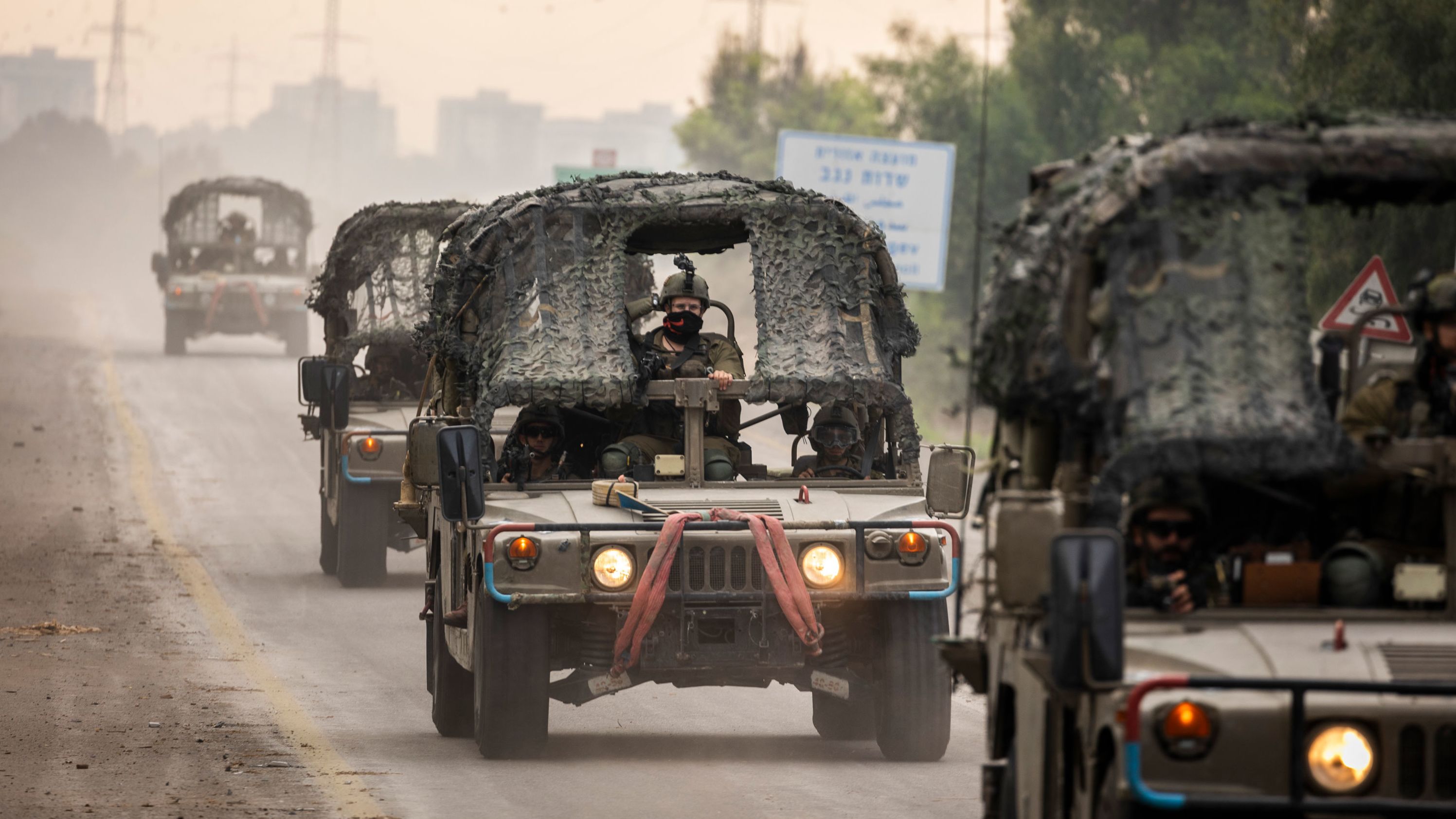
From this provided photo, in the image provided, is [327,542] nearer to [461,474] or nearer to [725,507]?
[725,507]

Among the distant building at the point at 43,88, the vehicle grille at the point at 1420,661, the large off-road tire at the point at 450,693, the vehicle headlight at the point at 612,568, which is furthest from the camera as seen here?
the distant building at the point at 43,88

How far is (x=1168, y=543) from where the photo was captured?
20.8ft

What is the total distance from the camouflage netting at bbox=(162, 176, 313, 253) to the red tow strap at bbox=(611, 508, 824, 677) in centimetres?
3007

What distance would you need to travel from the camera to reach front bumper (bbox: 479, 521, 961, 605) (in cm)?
1020

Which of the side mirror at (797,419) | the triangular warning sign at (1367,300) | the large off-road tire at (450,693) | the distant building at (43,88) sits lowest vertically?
the large off-road tire at (450,693)

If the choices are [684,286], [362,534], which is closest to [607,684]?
[684,286]

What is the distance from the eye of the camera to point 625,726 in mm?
12227

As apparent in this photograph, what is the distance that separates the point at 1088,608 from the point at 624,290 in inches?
258

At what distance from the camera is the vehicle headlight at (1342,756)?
5.55 m

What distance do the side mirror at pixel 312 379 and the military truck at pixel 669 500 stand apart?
17.0 feet

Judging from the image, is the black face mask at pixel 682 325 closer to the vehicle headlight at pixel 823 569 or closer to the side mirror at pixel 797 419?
the side mirror at pixel 797 419

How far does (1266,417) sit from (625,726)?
6769mm

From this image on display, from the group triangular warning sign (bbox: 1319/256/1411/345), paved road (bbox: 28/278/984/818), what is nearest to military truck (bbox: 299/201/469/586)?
paved road (bbox: 28/278/984/818)

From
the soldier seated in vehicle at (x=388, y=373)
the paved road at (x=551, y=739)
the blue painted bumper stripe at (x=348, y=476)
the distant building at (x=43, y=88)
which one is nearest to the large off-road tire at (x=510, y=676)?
the paved road at (x=551, y=739)
